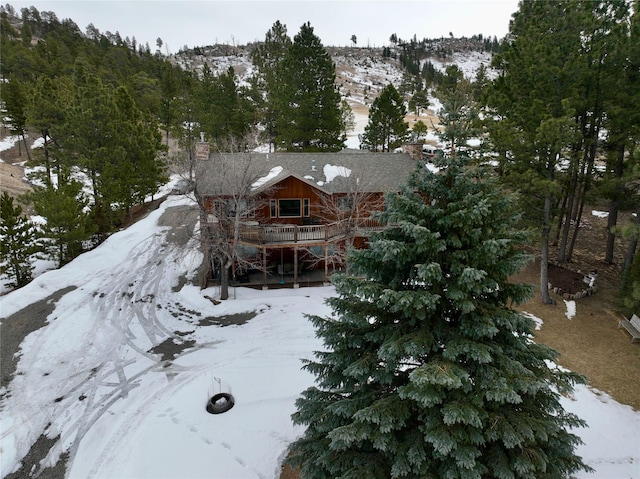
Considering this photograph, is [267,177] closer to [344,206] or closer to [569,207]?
[344,206]

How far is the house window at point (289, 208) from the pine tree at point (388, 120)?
1860 centimetres

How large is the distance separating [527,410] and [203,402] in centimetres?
968

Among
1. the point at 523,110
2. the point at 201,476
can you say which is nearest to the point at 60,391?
the point at 201,476

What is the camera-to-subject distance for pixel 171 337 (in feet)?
51.1

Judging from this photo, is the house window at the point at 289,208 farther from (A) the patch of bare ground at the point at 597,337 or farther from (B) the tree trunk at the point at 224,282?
(A) the patch of bare ground at the point at 597,337

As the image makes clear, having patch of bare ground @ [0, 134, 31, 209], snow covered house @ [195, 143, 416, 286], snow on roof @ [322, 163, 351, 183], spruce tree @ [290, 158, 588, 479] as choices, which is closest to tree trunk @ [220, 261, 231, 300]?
snow covered house @ [195, 143, 416, 286]

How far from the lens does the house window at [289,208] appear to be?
20344mm

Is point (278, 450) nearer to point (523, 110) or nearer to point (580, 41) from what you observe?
point (523, 110)

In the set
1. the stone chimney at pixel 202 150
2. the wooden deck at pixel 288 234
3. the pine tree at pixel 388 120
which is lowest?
the wooden deck at pixel 288 234

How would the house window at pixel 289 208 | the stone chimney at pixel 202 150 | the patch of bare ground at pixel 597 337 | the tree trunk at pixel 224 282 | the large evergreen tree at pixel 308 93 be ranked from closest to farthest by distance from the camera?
the patch of bare ground at pixel 597 337, the tree trunk at pixel 224 282, the house window at pixel 289 208, the stone chimney at pixel 202 150, the large evergreen tree at pixel 308 93

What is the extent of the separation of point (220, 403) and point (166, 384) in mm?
2388

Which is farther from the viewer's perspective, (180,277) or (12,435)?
(180,277)

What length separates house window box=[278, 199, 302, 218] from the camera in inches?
801

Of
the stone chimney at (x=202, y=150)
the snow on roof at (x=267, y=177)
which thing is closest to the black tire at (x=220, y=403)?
the snow on roof at (x=267, y=177)
